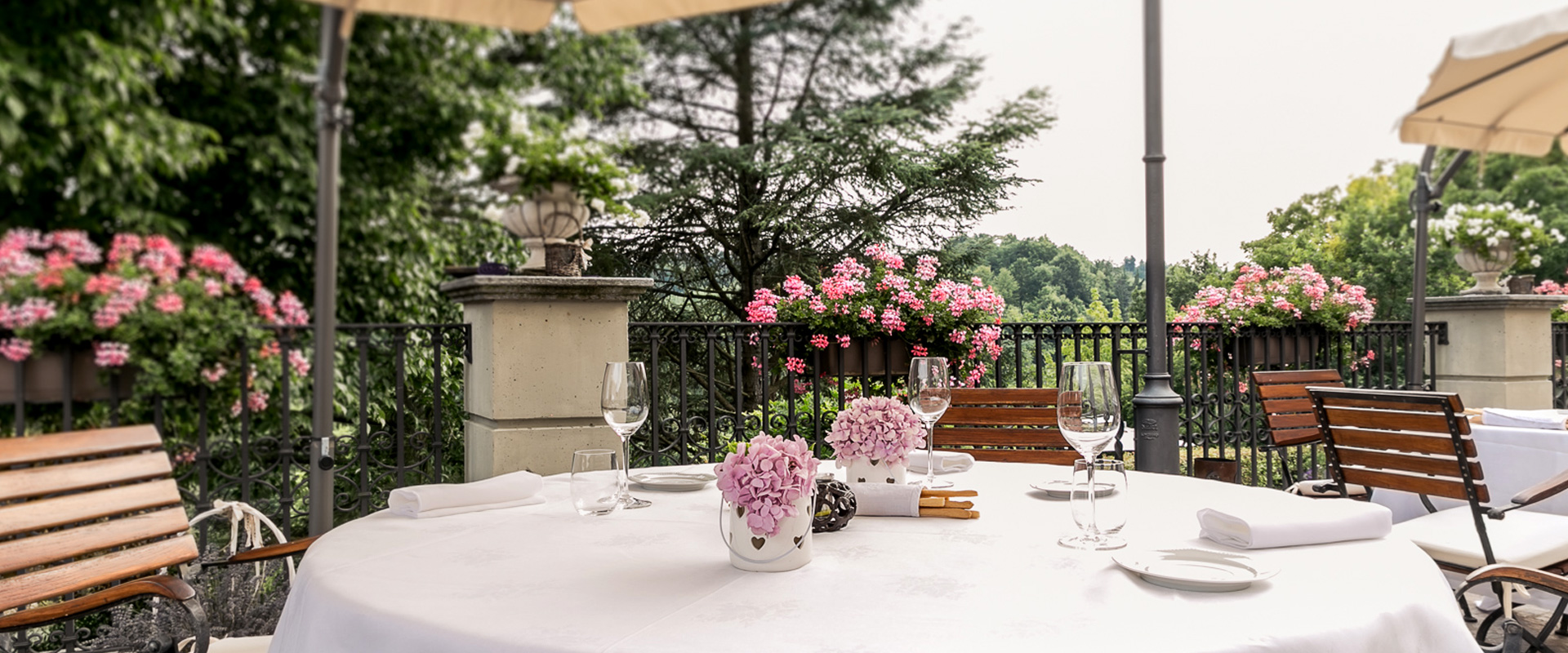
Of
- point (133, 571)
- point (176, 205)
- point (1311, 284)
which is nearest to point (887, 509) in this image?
point (133, 571)

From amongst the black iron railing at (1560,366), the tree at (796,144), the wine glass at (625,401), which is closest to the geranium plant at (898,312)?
the wine glass at (625,401)

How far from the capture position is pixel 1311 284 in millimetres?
4418

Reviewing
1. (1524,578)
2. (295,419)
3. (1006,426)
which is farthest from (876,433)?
(295,419)

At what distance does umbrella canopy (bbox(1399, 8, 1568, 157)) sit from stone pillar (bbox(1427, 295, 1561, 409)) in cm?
238

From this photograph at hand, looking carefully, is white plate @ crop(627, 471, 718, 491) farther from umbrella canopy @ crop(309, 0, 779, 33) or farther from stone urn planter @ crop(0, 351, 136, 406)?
stone urn planter @ crop(0, 351, 136, 406)

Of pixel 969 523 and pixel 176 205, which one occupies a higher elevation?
pixel 176 205

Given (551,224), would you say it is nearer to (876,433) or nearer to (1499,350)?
(876,433)

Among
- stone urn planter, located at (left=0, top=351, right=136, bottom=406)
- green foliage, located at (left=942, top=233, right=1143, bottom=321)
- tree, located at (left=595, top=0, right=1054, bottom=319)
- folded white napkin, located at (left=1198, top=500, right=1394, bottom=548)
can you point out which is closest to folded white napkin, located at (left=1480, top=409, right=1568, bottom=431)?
folded white napkin, located at (left=1198, top=500, right=1394, bottom=548)

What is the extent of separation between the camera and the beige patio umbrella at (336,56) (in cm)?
135

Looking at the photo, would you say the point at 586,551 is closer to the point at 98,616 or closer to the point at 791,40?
the point at 98,616

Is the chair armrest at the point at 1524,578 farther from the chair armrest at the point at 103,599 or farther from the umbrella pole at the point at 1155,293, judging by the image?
the chair armrest at the point at 103,599

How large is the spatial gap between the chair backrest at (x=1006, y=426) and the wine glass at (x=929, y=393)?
27.3 inches

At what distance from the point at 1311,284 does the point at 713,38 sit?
5.49 meters

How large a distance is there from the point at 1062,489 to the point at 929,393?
0.86 feet
